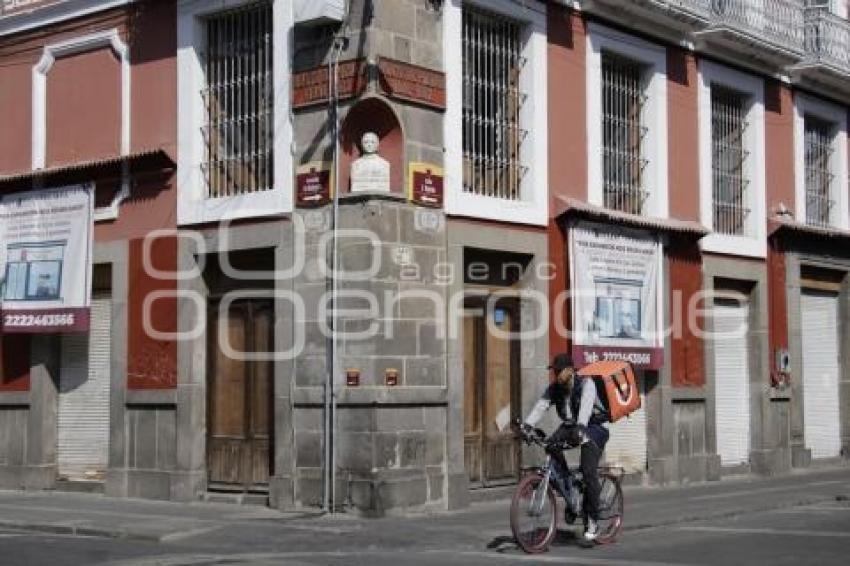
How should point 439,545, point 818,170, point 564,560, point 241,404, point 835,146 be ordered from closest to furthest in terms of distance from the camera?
point 564,560, point 439,545, point 241,404, point 818,170, point 835,146

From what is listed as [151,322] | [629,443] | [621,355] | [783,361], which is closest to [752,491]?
[629,443]

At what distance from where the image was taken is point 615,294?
1812cm

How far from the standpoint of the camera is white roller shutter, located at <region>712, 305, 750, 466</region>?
20703 millimetres

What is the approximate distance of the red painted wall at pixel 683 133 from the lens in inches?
773

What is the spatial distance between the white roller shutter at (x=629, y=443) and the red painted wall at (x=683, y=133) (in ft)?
9.74

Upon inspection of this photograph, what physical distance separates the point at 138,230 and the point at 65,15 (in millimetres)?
3590

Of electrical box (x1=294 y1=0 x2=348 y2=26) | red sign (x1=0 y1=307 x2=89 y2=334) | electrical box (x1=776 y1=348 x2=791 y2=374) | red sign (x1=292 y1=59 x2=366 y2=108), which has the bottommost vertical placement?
electrical box (x1=776 y1=348 x2=791 y2=374)

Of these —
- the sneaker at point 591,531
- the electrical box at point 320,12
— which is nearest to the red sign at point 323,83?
the electrical box at point 320,12

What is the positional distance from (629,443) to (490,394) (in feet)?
10.9

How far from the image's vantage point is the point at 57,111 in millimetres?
18406

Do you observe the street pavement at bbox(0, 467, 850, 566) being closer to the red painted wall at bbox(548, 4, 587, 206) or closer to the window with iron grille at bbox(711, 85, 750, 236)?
the red painted wall at bbox(548, 4, 587, 206)

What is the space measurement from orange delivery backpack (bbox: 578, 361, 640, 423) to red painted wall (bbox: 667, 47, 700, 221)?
781cm

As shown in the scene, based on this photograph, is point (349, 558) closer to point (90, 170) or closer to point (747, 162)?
point (90, 170)

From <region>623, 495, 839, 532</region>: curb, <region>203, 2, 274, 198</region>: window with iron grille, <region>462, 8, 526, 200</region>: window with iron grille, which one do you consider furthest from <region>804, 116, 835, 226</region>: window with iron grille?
<region>203, 2, 274, 198</region>: window with iron grille
